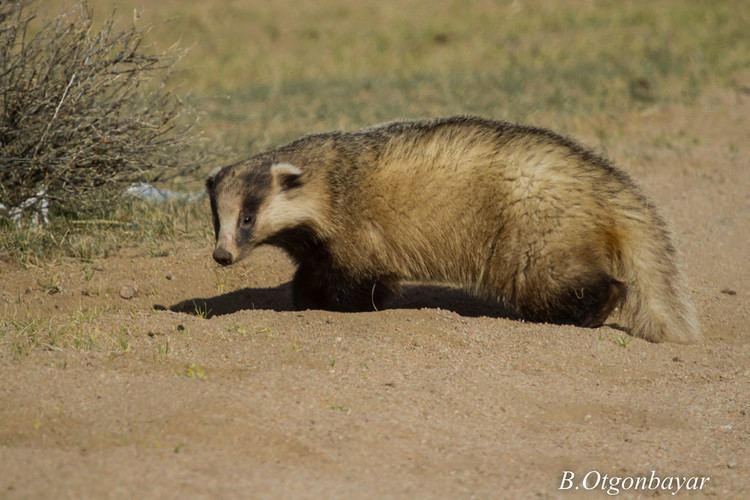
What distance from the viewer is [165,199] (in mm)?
9297

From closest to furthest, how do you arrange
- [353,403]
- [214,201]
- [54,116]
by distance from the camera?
[353,403] → [214,201] → [54,116]

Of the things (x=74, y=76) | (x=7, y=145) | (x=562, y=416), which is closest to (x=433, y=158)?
(x=562, y=416)

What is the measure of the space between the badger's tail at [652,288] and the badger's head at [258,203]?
194cm

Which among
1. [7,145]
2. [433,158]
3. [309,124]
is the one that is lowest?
[309,124]

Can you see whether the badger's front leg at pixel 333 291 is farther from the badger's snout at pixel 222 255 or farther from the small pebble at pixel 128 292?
the small pebble at pixel 128 292

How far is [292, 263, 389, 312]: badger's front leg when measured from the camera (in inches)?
275

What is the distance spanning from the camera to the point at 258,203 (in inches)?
268

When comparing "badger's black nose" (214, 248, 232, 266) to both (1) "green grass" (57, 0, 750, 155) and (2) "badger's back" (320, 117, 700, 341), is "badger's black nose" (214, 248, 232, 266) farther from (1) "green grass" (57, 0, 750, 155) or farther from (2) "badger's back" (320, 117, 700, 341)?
(1) "green grass" (57, 0, 750, 155)

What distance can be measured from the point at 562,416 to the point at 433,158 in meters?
2.24

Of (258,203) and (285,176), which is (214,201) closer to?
(258,203)

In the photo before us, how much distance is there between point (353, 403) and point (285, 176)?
216 cm

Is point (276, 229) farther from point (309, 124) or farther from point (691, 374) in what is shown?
point (309, 124)

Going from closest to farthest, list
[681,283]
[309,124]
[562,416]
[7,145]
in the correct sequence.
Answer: [562,416] → [681,283] → [7,145] → [309,124]

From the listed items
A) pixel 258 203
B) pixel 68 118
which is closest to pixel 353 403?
pixel 258 203
